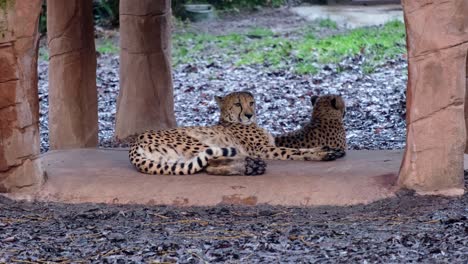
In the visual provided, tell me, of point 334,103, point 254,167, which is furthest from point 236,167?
point 334,103

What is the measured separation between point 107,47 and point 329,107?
960 cm

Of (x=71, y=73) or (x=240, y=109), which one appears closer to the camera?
(x=240, y=109)

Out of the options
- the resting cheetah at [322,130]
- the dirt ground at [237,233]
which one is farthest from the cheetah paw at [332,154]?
the dirt ground at [237,233]

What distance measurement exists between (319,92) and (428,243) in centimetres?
873

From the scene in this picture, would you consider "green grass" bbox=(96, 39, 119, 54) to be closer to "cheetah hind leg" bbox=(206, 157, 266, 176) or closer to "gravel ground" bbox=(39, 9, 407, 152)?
"gravel ground" bbox=(39, 9, 407, 152)

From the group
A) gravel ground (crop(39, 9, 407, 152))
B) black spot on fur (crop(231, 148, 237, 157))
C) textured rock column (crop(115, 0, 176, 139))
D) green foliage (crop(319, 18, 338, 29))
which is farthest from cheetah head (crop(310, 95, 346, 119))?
green foliage (crop(319, 18, 338, 29))

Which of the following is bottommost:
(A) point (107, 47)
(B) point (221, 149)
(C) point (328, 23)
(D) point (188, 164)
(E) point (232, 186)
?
(E) point (232, 186)

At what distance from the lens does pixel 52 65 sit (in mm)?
10367

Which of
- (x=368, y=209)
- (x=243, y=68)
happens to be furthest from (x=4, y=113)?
(x=243, y=68)

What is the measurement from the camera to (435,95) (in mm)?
7039

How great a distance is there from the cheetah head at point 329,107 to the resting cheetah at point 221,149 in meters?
0.76

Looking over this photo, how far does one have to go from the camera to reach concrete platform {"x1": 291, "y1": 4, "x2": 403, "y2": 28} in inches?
796

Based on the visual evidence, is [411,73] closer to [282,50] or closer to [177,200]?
[177,200]

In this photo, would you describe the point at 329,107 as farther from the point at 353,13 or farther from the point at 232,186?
the point at 353,13
